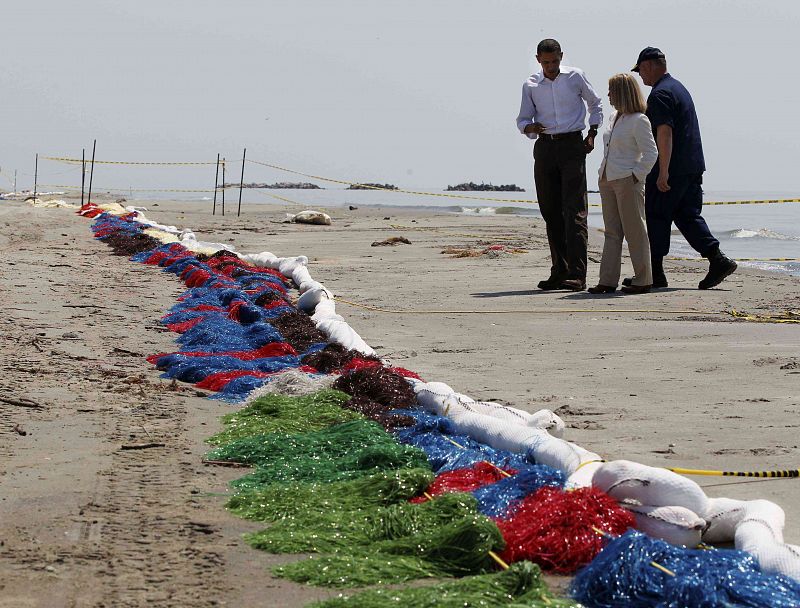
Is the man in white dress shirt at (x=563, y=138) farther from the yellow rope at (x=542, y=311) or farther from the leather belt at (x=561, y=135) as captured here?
the yellow rope at (x=542, y=311)

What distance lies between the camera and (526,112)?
36.3ft

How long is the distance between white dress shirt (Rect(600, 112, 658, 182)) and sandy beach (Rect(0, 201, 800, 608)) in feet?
3.73

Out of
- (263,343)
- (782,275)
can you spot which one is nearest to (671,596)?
(263,343)

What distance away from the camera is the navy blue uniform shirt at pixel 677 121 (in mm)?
10820

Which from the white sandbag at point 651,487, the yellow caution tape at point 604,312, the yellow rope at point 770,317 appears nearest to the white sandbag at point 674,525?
the white sandbag at point 651,487

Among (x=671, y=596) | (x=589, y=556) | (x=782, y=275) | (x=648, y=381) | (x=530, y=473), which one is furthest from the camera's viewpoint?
(x=782, y=275)

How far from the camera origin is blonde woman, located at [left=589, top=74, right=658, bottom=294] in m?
10.4

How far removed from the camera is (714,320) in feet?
28.9

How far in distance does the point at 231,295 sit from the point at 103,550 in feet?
20.7

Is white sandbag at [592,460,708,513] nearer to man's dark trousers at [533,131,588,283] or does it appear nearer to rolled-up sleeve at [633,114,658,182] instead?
rolled-up sleeve at [633,114,658,182]

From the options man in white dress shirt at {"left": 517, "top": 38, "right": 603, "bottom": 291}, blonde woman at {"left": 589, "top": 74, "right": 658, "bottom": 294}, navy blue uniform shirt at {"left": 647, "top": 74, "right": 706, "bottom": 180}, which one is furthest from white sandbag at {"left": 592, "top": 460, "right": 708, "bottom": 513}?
navy blue uniform shirt at {"left": 647, "top": 74, "right": 706, "bottom": 180}

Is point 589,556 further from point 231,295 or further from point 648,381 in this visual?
point 231,295

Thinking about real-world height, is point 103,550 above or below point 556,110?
below

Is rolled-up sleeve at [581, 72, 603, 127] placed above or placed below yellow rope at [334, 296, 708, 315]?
above
